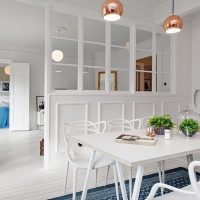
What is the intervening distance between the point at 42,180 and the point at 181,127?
5.89 ft

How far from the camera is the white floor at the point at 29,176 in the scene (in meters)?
2.31

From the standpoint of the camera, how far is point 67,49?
3.38m

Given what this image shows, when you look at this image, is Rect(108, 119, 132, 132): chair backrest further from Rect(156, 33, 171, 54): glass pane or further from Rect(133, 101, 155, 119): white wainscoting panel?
Rect(156, 33, 171, 54): glass pane

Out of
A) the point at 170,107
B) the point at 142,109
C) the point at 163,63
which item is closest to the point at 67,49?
the point at 142,109

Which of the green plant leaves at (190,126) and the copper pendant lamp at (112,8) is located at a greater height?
the copper pendant lamp at (112,8)

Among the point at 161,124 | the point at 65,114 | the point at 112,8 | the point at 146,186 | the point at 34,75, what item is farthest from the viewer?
the point at 34,75

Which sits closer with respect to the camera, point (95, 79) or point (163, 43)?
point (95, 79)

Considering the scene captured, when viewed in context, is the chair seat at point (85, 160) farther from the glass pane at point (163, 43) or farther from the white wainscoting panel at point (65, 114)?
the glass pane at point (163, 43)

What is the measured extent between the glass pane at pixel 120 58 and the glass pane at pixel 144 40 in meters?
0.30

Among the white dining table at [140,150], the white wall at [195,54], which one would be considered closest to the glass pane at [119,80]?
the white wall at [195,54]

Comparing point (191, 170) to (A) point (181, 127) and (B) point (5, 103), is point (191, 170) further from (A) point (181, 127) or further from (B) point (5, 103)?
(B) point (5, 103)

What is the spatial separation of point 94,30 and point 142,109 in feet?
5.15

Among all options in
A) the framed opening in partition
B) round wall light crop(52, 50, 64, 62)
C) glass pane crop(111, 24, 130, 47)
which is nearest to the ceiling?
glass pane crop(111, 24, 130, 47)

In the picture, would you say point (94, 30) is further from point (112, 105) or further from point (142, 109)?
point (142, 109)
